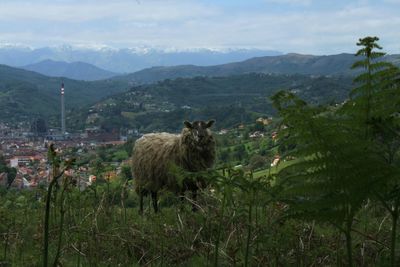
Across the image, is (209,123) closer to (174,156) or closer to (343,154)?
(174,156)

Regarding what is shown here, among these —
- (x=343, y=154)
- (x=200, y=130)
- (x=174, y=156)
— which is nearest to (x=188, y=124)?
(x=200, y=130)

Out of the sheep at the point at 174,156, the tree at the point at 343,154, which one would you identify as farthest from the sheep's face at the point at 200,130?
the tree at the point at 343,154

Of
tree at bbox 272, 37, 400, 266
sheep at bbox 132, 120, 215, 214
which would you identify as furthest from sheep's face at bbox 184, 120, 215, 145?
tree at bbox 272, 37, 400, 266

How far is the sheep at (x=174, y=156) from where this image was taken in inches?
479

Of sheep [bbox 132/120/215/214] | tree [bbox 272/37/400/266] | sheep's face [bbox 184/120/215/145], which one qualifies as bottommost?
sheep [bbox 132/120/215/214]

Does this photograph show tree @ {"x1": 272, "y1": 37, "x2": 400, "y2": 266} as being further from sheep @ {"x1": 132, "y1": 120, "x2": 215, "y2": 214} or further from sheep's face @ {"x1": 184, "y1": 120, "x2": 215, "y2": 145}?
sheep's face @ {"x1": 184, "y1": 120, "x2": 215, "y2": 145}

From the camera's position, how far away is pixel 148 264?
17.3 ft

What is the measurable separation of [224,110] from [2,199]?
156 m

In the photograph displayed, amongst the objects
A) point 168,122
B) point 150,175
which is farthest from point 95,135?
point 150,175

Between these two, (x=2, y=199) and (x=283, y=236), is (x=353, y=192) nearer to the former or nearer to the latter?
(x=283, y=236)

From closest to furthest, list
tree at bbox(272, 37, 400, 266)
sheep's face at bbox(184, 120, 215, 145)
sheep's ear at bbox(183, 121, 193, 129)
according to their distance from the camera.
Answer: tree at bbox(272, 37, 400, 266) < sheep's face at bbox(184, 120, 215, 145) < sheep's ear at bbox(183, 121, 193, 129)

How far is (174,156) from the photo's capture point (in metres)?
12.4

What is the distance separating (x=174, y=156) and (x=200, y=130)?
0.93m

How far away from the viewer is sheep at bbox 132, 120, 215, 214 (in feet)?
39.9
